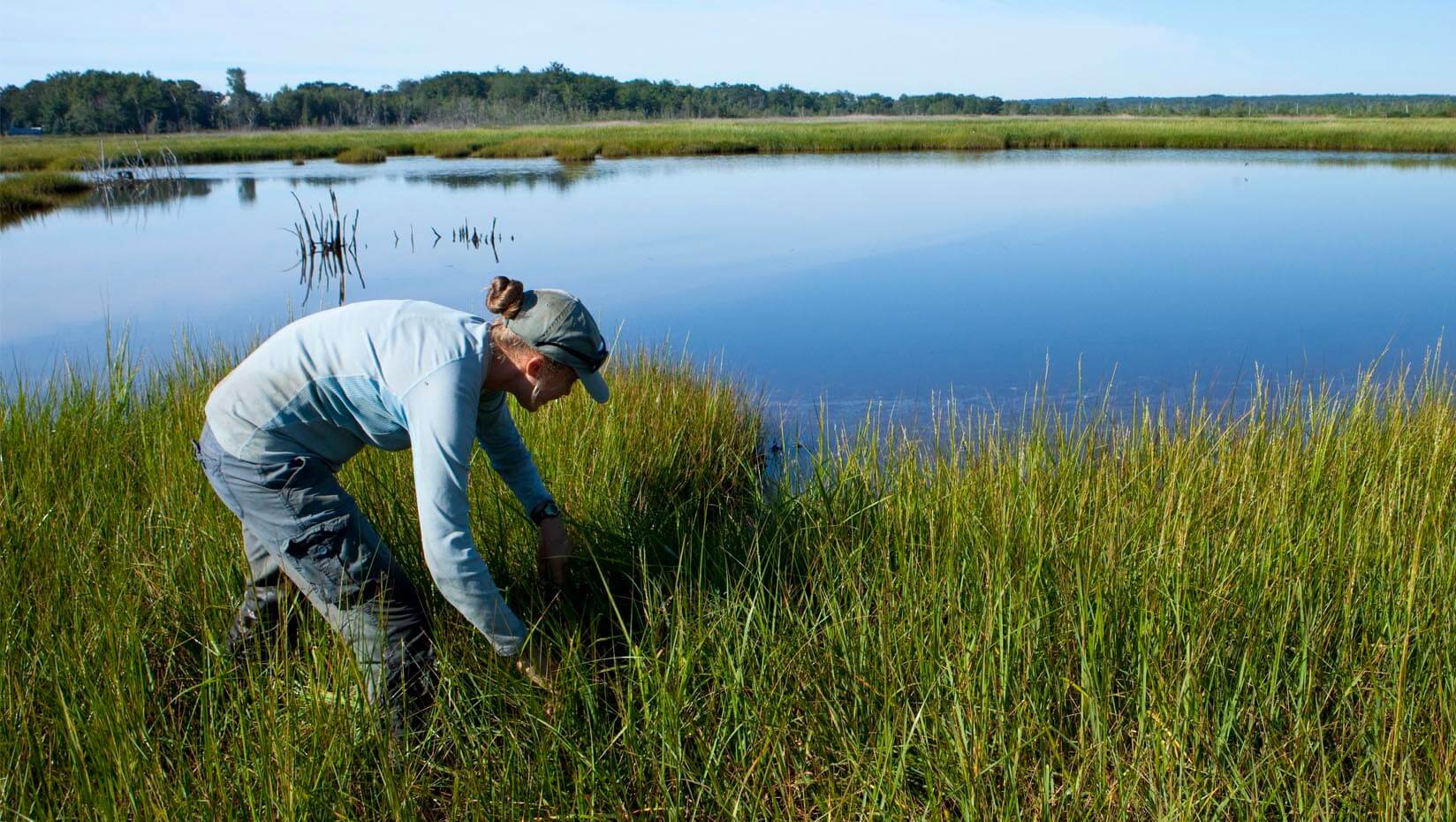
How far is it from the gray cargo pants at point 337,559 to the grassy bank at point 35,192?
16333 mm

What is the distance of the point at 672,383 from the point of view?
5.40 meters

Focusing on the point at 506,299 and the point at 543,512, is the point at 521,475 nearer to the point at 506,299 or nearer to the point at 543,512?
the point at 543,512

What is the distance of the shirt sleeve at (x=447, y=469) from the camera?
1889mm

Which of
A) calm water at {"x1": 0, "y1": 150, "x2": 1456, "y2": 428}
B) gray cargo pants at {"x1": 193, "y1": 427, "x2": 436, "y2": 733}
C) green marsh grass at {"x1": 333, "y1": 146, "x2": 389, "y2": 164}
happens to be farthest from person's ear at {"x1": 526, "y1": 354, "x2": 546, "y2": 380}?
green marsh grass at {"x1": 333, "y1": 146, "x2": 389, "y2": 164}

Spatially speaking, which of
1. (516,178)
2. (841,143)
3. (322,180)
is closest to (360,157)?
(322,180)

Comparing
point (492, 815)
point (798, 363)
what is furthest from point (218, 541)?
point (798, 363)

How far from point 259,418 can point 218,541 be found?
0.93 meters

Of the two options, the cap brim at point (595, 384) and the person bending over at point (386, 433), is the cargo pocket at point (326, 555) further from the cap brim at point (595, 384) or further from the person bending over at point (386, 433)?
the cap brim at point (595, 384)

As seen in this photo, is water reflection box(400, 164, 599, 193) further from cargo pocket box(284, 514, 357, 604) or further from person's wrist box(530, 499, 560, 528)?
cargo pocket box(284, 514, 357, 604)

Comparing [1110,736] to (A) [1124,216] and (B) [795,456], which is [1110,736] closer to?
→ (B) [795,456]

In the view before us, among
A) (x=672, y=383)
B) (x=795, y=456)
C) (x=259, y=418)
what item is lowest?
(x=795, y=456)

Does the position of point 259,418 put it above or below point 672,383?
above

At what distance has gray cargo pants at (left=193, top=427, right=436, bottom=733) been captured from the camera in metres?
2.18

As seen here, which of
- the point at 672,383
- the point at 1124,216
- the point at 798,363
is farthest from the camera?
the point at 1124,216
